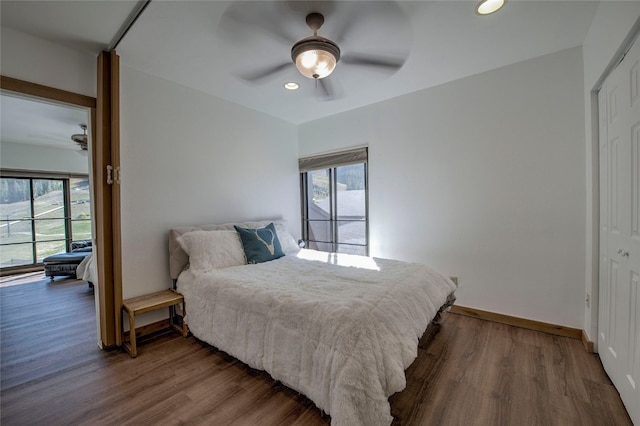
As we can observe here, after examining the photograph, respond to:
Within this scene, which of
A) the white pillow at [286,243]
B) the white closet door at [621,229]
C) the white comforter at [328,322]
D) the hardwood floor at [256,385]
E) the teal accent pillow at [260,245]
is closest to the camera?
the white comforter at [328,322]

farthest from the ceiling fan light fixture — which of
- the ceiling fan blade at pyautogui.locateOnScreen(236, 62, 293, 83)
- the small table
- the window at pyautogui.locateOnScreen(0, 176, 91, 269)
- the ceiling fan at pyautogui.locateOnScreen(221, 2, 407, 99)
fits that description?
the window at pyautogui.locateOnScreen(0, 176, 91, 269)

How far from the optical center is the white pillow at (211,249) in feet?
8.39

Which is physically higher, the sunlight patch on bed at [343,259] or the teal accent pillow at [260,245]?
the teal accent pillow at [260,245]

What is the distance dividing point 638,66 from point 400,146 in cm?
205

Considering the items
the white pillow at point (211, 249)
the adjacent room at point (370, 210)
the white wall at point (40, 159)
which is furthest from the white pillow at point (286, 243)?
the white wall at point (40, 159)

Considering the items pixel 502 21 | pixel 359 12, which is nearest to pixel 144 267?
pixel 359 12

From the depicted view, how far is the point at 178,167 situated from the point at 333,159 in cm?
210

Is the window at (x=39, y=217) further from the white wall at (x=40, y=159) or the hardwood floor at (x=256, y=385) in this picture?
the hardwood floor at (x=256, y=385)

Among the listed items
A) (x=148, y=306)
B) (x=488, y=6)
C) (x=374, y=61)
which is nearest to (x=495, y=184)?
(x=488, y=6)

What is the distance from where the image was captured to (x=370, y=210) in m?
3.64

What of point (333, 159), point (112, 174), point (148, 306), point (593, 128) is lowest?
point (148, 306)

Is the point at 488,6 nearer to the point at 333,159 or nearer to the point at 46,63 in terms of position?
the point at 333,159

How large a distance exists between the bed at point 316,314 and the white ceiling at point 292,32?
1698mm

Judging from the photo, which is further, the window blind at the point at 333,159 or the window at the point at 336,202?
the window at the point at 336,202
